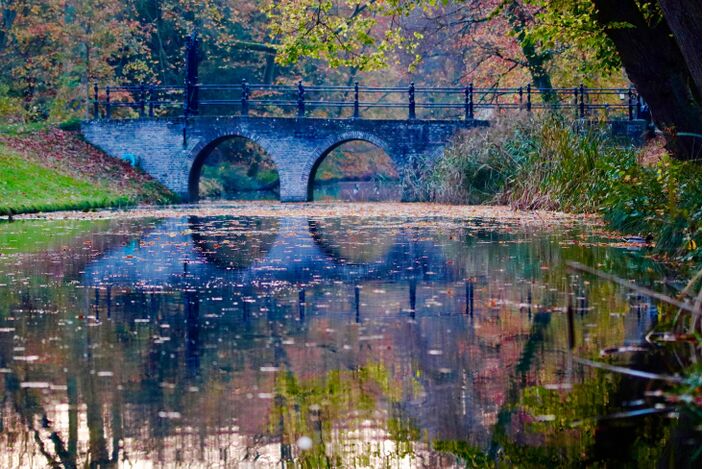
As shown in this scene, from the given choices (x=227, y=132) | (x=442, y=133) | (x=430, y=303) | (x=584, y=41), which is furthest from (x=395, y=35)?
(x=227, y=132)

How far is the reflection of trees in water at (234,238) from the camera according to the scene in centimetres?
1134

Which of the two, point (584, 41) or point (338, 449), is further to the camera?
point (584, 41)

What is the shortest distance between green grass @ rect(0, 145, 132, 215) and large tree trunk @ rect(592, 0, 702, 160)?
Answer: 36.7 ft

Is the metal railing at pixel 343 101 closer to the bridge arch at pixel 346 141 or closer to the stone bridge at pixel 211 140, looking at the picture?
the stone bridge at pixel 211 140

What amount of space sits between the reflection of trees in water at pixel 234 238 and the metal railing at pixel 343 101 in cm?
886

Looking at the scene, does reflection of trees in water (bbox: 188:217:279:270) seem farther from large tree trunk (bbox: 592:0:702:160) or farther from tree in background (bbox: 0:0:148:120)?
tree in background (bbox: 0:0:148:120)

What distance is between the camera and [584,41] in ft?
50.4


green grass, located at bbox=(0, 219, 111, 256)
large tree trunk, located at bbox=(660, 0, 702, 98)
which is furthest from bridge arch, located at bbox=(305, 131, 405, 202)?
large tree trunk, located at bbox=(660, 0, 702, 98)

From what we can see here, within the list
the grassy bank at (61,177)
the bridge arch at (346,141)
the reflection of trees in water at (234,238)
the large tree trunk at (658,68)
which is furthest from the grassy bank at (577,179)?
the grassy bank at (61,177)

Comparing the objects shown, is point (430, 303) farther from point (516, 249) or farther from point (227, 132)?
point (227, 132)

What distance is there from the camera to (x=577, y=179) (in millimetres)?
19641

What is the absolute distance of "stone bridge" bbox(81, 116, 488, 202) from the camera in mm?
33562

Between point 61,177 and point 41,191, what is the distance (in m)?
3.24

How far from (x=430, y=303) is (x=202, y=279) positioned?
2.35m
